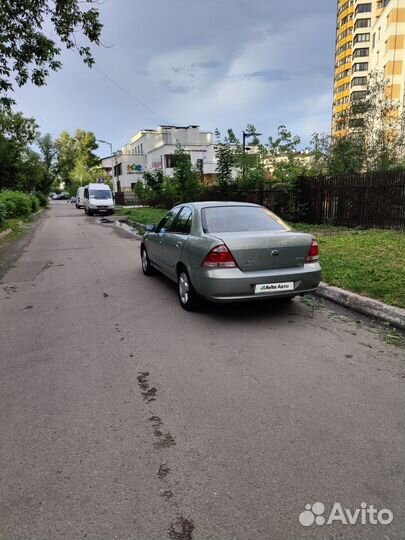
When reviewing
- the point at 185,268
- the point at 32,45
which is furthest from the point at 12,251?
the point at 185,268

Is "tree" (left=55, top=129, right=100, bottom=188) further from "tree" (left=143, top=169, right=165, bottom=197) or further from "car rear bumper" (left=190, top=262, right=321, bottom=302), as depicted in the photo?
"car rear bumper" (left=190, top=262, right=321, bottom=302)

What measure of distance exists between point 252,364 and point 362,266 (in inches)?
175

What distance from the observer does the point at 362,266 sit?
762 cm

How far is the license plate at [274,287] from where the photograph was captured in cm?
519

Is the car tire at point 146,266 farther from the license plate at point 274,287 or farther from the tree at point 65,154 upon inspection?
the tree at point 65,154

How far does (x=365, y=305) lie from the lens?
5727 mm

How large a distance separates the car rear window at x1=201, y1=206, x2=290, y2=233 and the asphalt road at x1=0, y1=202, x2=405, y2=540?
1199 millimetres

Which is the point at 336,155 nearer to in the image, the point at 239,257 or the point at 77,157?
the point at 239,257

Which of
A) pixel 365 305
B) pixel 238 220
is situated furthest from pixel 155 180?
pixel 365 305

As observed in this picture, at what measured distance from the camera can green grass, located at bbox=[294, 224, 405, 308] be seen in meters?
6.13

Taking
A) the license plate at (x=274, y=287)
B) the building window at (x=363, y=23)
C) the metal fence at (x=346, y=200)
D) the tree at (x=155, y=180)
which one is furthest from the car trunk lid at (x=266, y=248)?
the building window at (x=363, y=23)

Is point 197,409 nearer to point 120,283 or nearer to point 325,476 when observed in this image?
point 325,476

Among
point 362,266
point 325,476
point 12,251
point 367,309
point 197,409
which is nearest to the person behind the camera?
point 325,476

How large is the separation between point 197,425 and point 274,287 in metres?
2.61
